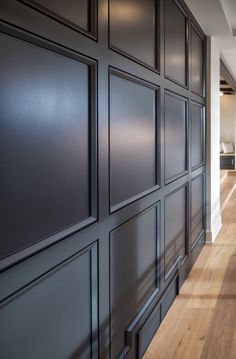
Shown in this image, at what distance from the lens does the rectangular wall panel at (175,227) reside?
9.60 feet

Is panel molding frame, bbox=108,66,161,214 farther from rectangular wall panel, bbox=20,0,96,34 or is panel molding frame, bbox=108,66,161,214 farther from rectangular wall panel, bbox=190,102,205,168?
rectangular wall panel, bbox=190,102,205,168

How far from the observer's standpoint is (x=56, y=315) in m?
1.40

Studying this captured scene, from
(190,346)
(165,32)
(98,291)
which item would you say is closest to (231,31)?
(165,32)

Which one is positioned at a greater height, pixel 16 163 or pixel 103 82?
pixel 103 82

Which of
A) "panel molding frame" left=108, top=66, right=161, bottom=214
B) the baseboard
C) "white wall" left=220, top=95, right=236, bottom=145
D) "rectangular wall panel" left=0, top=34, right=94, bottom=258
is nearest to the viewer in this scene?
"rectangular wall panel" left=0, top=34, right=94, bottom=258

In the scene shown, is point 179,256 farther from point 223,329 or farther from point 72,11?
point 72,11

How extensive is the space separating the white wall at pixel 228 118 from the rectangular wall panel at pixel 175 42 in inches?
417

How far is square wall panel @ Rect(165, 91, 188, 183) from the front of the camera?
9.50 feet

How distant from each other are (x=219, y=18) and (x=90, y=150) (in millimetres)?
2718

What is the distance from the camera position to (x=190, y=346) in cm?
238

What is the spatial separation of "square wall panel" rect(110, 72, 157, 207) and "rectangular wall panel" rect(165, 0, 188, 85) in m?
0.49

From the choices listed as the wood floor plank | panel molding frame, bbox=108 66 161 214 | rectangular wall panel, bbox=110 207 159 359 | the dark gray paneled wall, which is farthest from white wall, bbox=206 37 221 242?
rectangular wall panel, bbox=110 207 159 359

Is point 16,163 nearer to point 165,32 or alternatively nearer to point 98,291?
point 98,291

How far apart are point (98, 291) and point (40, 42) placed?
0.98 meters
